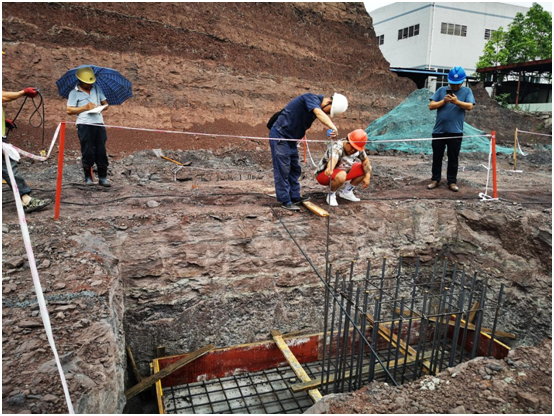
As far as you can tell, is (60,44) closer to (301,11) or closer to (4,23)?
(4,23)

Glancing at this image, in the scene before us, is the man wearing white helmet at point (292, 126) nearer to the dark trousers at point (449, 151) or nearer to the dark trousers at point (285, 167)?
the dark trousers at point (285, 167)

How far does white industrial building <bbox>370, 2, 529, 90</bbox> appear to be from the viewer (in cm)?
2538

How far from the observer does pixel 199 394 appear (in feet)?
13.9

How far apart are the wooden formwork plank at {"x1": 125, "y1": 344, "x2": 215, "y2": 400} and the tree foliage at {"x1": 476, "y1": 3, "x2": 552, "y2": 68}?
2617cm

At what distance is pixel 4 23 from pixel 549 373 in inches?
488

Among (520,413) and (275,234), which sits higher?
(275,234)

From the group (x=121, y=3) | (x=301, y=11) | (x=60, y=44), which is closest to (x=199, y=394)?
(x=60, y=44)

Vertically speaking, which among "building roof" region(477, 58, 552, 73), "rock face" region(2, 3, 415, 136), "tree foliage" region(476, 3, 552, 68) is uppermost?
"tree foliage" region(476, 3, 552, 68)

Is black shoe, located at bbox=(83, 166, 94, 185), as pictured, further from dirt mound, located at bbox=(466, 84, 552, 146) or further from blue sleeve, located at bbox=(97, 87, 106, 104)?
dirt mound, located at bbox=(466, 84, 552, 146)

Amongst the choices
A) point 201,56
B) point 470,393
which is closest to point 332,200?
point 470,393

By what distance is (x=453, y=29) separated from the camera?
85.1 ft

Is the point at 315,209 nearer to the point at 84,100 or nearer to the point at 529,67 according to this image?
the point at 84,100

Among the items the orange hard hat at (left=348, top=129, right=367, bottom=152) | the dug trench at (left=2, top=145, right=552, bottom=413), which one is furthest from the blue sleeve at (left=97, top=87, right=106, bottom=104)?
the orange hard hat at (left=348, top=129, right=367, bottom=152)

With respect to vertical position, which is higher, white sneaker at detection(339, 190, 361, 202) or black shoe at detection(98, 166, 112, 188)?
black shoe at detection(98, 166, 112, 188)
